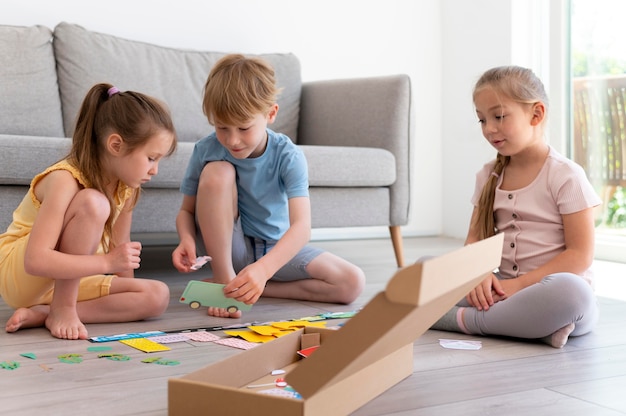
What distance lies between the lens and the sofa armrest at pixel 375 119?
3.01 metres

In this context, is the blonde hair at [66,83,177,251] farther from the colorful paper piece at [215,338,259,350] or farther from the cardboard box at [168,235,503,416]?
the cardboard box at [168,235,503,416]

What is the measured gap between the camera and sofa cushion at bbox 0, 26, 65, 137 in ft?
9.22

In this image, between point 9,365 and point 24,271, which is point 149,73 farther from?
point 9,365

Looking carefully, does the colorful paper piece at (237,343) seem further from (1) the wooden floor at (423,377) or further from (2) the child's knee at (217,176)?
(2) the child's knee at (217,176)

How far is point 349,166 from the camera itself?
284 cm

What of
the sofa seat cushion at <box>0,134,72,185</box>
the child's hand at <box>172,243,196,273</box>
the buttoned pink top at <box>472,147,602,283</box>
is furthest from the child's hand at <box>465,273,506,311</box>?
the sofa seat cushion at <box>0,134,72,185</box>

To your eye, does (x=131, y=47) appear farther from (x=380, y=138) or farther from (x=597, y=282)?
(x=597, y=282)

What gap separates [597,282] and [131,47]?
2046 mm

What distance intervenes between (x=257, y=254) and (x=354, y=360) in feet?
4.24

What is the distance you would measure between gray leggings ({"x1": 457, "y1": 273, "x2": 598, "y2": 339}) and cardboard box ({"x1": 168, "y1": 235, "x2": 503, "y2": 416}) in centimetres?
44

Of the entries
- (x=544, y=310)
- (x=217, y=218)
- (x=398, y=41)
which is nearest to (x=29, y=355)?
(x=217, y=218)

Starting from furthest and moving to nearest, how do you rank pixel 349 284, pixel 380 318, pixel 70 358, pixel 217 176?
pixel 349 284
pixel 217 176
pixel 70 358
pixel 380 318

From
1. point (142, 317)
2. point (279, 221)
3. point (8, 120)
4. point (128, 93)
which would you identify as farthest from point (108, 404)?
point (8, 120)

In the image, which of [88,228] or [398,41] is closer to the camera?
[88,228]
